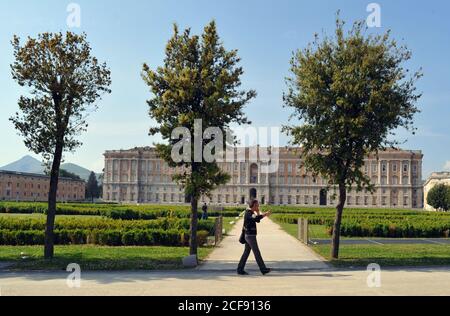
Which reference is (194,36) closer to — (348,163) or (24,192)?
(348,163)

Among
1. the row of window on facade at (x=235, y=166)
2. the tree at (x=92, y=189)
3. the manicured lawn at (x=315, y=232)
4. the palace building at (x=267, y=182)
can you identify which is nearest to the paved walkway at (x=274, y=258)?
the manicured lawn at (x=315, y=232)

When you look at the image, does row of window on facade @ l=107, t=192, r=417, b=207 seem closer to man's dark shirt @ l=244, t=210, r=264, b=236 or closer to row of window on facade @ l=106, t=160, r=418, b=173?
row of window on facade @ l=106, t=160, r=418, b=173

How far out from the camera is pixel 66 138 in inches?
593

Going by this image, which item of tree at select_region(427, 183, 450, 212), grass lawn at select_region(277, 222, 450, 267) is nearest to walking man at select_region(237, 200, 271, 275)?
grass lawn at select_region(277, 222, 450, 267)

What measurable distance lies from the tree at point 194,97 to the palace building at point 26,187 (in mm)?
100797

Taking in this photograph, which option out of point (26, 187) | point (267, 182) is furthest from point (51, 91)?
point (267, 182)

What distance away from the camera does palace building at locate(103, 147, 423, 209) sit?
425ft

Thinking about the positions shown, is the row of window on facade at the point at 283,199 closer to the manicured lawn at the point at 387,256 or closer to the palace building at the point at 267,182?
the palace building at the point at 267,182

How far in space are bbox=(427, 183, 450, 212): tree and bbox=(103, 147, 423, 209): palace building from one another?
28.2 m

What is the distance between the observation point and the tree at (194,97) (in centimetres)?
1449

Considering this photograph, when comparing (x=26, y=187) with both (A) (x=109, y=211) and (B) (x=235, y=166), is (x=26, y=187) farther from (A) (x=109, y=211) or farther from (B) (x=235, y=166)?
(A) (x=109, y=211)

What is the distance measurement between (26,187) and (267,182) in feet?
213

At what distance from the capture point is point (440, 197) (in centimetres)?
9619
